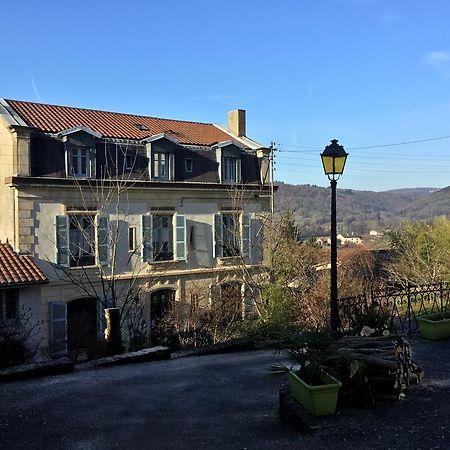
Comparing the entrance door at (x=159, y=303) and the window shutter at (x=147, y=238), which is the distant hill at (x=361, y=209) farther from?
the window shutter at (x=147, y=238)

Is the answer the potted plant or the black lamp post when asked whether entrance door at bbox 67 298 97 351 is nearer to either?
the black lamp post

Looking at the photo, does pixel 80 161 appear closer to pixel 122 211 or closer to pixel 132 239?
pixel 122 211

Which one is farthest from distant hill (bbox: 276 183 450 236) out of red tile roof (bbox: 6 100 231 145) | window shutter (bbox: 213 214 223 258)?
window shutter (bbox: 213 214 223 258)

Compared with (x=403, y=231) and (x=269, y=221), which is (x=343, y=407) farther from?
(x=403, y=231)

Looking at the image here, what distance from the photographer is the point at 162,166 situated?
64.2ft

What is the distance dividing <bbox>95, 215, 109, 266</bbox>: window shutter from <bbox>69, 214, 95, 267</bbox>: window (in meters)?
0.26

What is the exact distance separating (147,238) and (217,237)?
331cm

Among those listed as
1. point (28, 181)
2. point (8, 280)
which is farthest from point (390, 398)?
point (28, 181)

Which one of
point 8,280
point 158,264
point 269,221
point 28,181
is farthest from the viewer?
point 269,221

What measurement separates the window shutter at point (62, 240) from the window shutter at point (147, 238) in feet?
9.64

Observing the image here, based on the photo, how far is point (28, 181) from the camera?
16406mm

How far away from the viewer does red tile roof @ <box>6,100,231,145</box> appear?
17.8 m

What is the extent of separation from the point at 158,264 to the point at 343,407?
14322 millimetres

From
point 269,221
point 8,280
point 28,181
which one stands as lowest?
point 8,280
